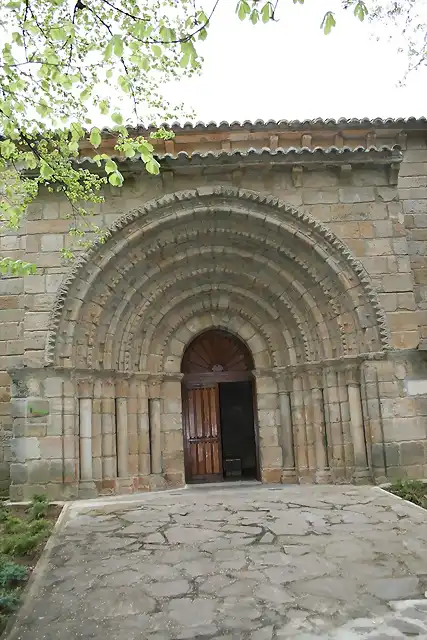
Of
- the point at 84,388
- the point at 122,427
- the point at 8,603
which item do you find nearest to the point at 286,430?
the point at 122,427

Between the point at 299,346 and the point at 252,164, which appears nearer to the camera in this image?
the point at 252,164

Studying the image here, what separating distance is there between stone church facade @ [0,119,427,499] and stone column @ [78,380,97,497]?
20 mm

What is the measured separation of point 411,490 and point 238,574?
329cm

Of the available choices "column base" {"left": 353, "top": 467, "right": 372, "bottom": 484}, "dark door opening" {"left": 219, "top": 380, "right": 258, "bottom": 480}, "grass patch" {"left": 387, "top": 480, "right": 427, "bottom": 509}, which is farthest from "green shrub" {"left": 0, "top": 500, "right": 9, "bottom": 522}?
"dark door opening" {"left": 219, "top": 380, "right": 258, "bottom": 480}

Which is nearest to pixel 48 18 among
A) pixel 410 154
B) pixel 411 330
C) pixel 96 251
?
pixel 96 251

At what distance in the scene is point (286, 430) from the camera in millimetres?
8117

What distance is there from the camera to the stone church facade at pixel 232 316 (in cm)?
701

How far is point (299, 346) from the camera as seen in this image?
8062 millimetres

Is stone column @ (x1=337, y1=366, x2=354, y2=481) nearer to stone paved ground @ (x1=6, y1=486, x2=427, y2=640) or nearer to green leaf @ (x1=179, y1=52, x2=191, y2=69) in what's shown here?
stone paved ground @ (x1=6, y1=486, x2=427, y2=640)

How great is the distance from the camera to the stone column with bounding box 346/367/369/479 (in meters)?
7.11

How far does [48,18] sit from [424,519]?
568 centimetres

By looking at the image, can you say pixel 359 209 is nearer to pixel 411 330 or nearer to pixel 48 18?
pixel 411 330

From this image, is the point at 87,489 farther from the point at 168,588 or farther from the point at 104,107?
the point at 104,107

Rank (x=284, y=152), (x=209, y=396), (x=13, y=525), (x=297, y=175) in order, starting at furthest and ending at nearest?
(x=209, y=396) → (x=297, y=175) → (x=284, y=152) → (x=13, y=525)
